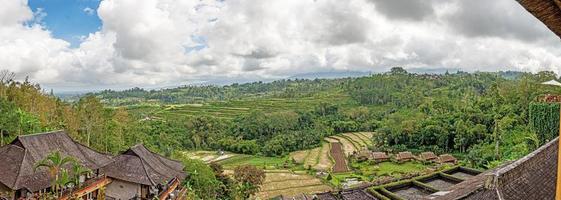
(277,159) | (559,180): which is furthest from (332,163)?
(559,180)

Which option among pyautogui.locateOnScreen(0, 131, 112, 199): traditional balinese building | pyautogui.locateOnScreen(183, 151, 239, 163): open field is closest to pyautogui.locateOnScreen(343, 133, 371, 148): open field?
pyautogui.locateOnScreen(183, 151, 239, 163): open field

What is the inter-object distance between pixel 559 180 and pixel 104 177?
647 inches

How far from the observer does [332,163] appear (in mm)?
49562

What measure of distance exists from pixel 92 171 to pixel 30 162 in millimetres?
2980

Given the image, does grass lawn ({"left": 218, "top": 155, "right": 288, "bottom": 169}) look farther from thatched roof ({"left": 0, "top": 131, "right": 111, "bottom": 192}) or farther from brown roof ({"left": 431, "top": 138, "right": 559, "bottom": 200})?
brown roof ({"left": 431, "top": 138, "right": 559, "bottom": 200})

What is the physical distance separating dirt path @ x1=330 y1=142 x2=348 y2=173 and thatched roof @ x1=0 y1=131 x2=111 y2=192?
32.5 meters

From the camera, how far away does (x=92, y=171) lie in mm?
16500

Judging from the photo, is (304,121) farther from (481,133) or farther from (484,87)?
(484,87)

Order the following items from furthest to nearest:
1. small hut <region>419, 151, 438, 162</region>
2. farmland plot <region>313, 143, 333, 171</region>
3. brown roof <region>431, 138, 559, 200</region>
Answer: farmland plot <region>313, 143, 333, 171</region>, small hut <region>419, 151, 438, 162</region>, brown roof <region>431, 138, 559, 200</region>

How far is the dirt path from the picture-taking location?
45903mm

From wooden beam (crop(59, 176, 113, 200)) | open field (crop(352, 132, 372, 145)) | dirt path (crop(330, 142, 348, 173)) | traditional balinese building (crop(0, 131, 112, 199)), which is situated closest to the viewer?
traditional balinese building (crop(0, 131, 112, 199))

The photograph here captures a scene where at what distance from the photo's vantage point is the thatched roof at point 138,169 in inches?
659

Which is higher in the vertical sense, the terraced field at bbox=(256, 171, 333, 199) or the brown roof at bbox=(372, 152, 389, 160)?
the brown roof at bbox=(372, 152, 389, 160)

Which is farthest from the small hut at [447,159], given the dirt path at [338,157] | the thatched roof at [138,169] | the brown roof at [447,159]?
the thatched roof at [138,169]
